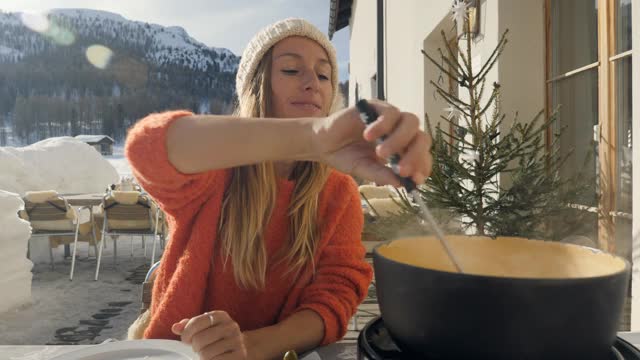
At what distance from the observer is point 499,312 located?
0.36 metres

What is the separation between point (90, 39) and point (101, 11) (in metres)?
13.7

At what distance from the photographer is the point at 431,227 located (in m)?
0.47

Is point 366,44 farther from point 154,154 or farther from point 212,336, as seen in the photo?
point 212,336

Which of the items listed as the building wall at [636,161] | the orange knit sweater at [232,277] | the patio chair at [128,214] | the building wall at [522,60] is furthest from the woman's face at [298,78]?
the patio chair at [128,214]

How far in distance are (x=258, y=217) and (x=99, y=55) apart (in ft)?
88.5

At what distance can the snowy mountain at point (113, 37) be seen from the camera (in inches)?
977

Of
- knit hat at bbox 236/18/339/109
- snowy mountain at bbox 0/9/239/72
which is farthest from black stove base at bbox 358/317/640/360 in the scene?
snowy mountain at bbox 0/9/239/72

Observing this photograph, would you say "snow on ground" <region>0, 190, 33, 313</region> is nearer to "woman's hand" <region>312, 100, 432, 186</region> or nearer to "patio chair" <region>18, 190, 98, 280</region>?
"patio chair" <region>18, 190, 98, 280</region>

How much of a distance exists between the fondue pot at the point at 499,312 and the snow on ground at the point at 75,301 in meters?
3.24

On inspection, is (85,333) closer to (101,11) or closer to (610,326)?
(610,326)

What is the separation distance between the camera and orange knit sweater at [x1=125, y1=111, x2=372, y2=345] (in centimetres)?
90

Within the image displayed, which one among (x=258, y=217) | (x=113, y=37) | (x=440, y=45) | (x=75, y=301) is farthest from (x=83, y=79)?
(x=258, y=217)

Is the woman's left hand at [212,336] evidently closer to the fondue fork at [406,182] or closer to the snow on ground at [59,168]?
the fondue fork at [406,182]

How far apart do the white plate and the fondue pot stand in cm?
33
